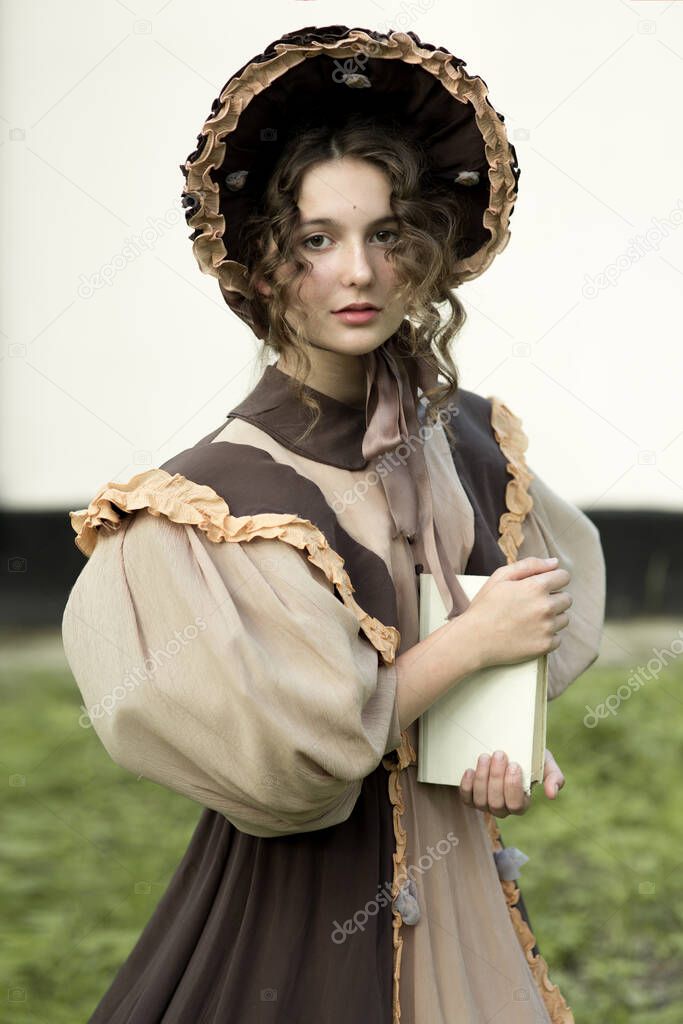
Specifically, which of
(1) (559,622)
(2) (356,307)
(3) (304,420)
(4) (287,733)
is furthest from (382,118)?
(4) (287,733)

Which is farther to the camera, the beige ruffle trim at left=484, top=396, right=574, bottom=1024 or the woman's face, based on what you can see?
the beige ruffle trim at left=484, top=396, right=574, bottom=1024

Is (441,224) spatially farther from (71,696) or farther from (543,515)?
(71,696)

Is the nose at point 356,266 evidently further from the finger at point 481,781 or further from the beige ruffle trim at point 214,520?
the finger at point 481,781

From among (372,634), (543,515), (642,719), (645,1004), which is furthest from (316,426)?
(642,719)

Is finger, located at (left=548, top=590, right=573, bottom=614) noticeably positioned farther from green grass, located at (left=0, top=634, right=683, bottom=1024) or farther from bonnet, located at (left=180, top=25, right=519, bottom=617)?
green grass, located at (left=0, top=634, right=683, bottom=1024)

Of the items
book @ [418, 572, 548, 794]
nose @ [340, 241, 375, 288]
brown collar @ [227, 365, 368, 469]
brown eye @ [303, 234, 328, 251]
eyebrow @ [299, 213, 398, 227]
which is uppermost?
eyebrow @ [299, 213, 398, 227]

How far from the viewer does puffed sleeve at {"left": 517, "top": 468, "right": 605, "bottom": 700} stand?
74.2 inches

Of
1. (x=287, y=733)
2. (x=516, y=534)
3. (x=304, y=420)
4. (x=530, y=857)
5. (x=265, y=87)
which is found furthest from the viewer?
(x=530, y=857)

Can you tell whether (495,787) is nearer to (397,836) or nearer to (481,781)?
(481,781)

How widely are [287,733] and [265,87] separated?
73 cm

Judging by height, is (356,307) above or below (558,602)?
above

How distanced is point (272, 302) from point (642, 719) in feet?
10.2

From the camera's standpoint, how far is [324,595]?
1.38 m

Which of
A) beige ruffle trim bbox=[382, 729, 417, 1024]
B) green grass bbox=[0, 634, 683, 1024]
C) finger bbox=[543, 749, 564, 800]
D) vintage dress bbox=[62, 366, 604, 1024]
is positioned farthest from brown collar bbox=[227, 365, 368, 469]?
green grass bbox=[0, 634, 683, 1024]
